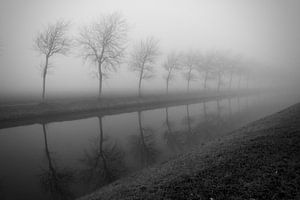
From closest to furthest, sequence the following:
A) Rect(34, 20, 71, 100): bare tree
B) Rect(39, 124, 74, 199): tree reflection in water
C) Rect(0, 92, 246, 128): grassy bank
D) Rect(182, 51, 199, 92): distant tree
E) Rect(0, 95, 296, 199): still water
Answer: Rect(39, 124, 74, 199): tree reflection in water < Rect(0, 95, 296, 199): still water < Rect(0, 92, 246, 128): grassy bank < Rect(34, 20, 71, 100): bare tree < Rect(182, 51, 199, 92): distant tree

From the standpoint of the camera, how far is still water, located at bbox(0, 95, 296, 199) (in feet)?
32.1

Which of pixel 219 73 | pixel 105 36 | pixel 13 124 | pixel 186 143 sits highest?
pixel 105 36

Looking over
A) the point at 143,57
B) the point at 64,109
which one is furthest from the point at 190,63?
the point at 64,109

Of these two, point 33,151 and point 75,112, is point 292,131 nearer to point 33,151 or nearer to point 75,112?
point 33,151

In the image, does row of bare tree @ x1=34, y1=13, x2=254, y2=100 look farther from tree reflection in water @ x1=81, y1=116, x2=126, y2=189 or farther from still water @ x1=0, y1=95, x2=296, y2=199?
tree reflection in water @ x1=81, y1=116, x2=126, y2=189

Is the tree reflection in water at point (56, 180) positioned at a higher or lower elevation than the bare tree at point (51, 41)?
lower

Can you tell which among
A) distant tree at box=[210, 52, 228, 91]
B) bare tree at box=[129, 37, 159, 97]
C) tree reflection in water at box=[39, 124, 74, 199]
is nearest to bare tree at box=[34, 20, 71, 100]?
bare tree at box=[129, 37, 159, 97]

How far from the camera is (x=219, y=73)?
70.3 metres

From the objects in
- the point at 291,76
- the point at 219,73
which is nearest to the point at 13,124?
the point at 219,73

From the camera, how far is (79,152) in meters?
14.5

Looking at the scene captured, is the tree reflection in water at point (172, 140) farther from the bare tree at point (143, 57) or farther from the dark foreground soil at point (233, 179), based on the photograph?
the bare tree at point (143, 57)

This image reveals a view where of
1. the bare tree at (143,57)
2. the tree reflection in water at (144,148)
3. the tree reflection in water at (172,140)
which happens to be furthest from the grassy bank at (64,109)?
the tree reflection in water at (172,140)

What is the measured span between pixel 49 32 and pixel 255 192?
35199mm

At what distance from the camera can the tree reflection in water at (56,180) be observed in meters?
9.08
